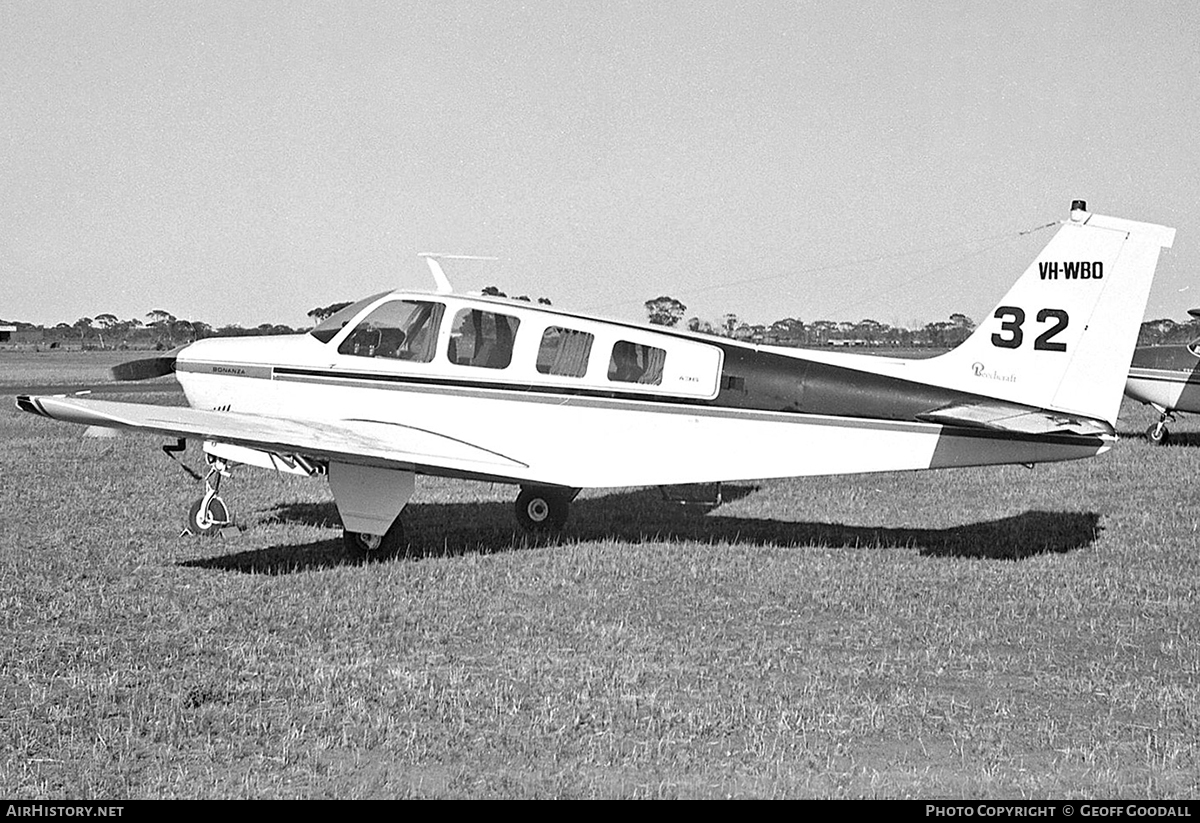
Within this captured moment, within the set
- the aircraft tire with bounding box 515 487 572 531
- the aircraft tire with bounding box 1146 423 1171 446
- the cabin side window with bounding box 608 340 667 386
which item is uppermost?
the cabin side window with bounding box 608 340 667 386

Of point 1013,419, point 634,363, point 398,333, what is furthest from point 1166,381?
point 398,333

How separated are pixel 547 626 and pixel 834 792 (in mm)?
3177

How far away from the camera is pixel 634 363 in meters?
10.3

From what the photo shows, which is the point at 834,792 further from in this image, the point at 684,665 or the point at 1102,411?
the point at 1102,411

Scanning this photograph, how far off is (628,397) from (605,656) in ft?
11.6

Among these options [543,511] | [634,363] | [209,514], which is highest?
[634,363]

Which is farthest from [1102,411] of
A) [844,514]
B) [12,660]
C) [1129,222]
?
[12,660]

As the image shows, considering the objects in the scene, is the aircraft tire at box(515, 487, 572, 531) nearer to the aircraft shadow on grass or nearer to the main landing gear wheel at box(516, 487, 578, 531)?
the main landing gear wheel at box(516, 487, 578, 531)

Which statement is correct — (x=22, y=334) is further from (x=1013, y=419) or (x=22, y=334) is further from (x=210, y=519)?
(x=1013, y=419)

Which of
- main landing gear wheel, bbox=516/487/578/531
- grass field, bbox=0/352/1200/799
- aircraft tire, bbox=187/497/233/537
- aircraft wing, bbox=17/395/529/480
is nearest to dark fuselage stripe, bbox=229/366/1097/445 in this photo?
aircraft wing, bbox=17/395/529/480

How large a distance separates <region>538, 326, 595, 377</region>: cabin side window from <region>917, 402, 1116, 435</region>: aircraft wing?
9.25 feet

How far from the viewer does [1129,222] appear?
9648 millimetres

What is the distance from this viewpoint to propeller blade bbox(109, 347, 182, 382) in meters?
12.1

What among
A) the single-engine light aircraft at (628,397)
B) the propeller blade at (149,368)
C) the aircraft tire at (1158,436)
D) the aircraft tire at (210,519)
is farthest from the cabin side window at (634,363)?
the aircraft tire at (1158,436)
